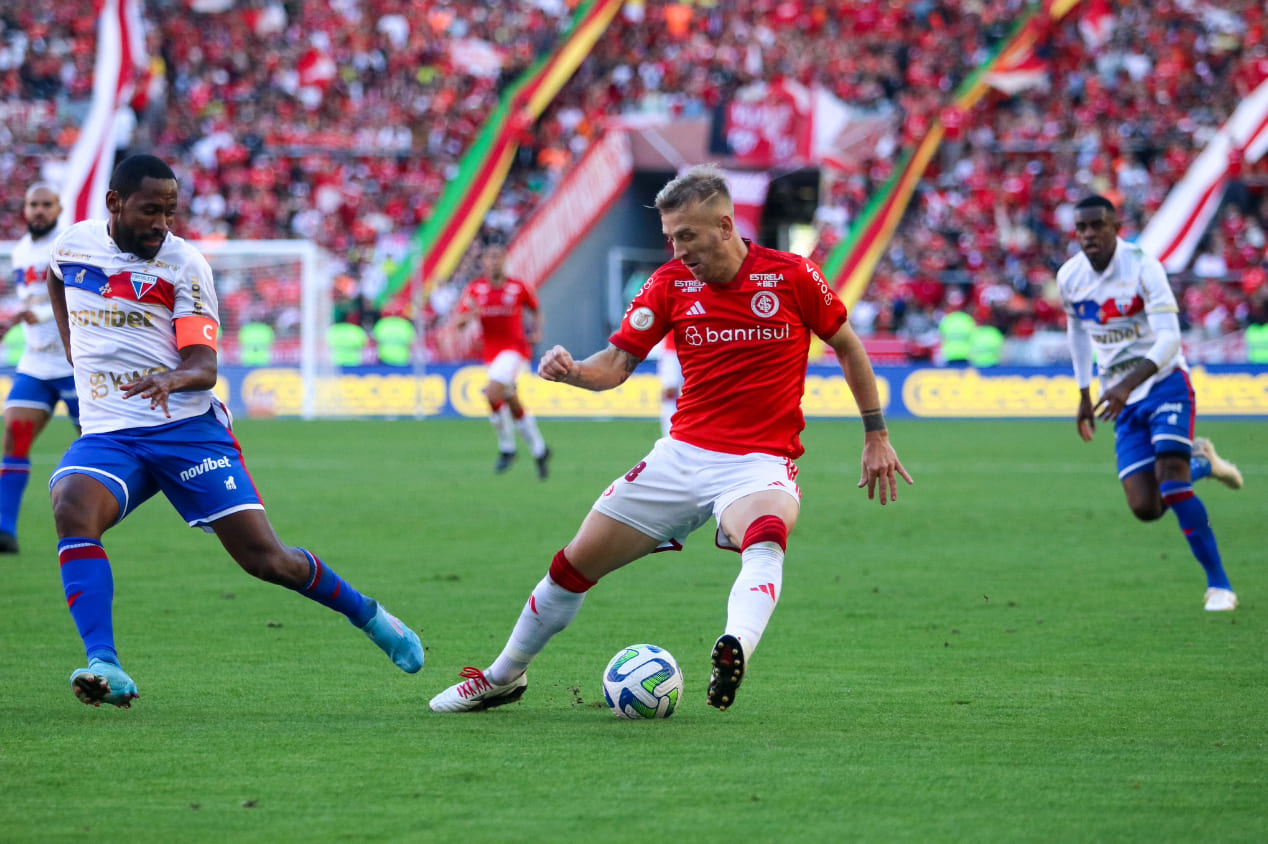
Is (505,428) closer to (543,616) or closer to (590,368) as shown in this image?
(543,616)

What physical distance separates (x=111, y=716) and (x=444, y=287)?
2817cm

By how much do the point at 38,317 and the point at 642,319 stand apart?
257 inches

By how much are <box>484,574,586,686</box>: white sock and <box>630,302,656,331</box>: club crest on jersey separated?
101 cm

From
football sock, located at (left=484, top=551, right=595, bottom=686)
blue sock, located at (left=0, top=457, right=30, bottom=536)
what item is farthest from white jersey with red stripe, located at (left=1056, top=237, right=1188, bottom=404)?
blue sock, located at (left=0, top=457, right=30, bottom=536)

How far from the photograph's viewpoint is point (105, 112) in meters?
23.3

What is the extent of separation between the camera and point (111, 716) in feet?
19.0

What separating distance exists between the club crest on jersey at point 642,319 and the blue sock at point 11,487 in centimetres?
619

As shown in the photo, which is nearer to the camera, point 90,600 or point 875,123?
point 90,600

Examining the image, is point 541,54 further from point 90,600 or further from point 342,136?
point 90,600

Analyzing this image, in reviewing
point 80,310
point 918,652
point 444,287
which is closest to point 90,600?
point 80,310

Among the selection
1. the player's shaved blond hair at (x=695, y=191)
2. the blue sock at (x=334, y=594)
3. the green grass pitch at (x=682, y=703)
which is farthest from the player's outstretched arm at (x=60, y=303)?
the player's shaved blond hair at (x=695, y=191)

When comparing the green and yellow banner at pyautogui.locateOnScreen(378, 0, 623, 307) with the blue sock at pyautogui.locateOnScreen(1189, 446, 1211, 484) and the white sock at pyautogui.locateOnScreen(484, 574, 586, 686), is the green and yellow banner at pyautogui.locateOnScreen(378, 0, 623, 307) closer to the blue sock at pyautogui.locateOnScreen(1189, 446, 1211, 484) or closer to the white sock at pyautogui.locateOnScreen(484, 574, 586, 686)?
the blue sock at pyautogui.locateOnScreen(1189, 446, 1211, 484)

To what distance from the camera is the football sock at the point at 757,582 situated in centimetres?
527

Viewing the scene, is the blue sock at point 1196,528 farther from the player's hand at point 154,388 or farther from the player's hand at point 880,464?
the player's hand at point 154,388
